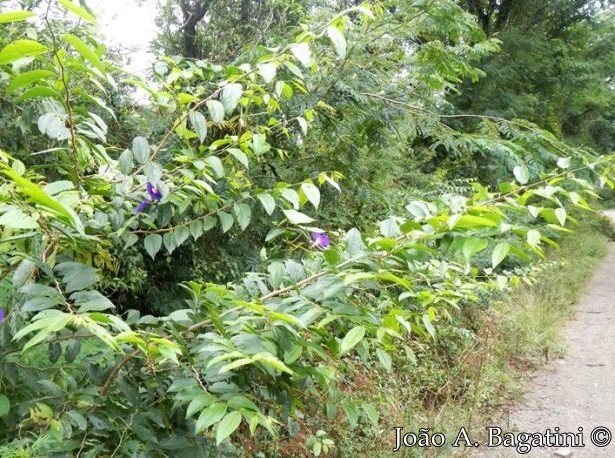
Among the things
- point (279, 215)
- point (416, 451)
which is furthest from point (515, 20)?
point (416, 451)

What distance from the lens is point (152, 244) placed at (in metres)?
1.33

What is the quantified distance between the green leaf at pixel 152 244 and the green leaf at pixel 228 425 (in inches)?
24.0

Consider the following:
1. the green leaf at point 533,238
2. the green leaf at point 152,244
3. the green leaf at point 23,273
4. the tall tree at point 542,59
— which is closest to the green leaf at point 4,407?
the green leaf at point 23,273

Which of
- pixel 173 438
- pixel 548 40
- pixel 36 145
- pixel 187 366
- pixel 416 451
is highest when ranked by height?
pixel 548 40

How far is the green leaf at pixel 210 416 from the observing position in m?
0.79

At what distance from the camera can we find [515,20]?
904 cm

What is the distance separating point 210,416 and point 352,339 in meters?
0.28

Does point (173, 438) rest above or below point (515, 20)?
below

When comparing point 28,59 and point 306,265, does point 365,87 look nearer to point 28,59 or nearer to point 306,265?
point 306,265

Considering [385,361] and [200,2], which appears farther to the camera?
[200,2]

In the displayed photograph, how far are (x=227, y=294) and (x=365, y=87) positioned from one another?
2.34m

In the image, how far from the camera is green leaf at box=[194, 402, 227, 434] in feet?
2.58

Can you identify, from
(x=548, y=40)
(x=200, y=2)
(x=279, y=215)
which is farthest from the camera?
(x=548, y=40)

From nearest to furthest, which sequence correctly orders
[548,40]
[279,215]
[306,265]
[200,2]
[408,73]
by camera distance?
[306,265]
[279,215]
[408,73]
[200,2]
[548,40]
